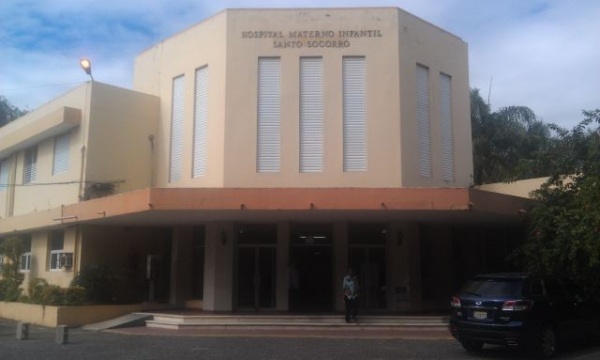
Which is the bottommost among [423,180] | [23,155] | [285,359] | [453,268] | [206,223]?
[285,359]

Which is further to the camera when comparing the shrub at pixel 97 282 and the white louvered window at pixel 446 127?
the white louvered window at pixel 446 127

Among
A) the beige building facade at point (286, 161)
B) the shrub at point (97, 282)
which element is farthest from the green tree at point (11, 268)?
the shrub at point (97, 282)

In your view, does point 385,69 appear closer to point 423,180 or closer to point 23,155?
point 423,180

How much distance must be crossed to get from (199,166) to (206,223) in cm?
205

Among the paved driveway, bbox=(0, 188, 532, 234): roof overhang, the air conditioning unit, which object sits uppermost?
bbox=(0, 188, 532, 234): roof overhang

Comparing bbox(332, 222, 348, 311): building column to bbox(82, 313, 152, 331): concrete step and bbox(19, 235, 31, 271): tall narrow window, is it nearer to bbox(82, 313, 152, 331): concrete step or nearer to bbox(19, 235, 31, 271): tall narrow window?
bbox(82, 313, 152, 331): concrete step

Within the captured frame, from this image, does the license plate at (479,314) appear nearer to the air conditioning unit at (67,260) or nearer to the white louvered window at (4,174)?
the air conditioning unit at (67,260)

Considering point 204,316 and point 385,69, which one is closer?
point 204,316

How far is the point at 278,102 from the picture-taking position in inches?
812

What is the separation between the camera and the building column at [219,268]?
19.9 m

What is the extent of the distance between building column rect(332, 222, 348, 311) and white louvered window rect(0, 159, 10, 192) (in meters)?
17.0

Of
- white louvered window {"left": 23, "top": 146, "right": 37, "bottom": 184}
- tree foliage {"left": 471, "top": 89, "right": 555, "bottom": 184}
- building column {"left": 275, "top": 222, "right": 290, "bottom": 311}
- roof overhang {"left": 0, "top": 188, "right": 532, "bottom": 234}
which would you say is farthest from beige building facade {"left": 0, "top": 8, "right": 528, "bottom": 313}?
tree foliage {"left": 471, "top": 89, "right": 555, "bottom": 184}

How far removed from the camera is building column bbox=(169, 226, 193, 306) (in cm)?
2188

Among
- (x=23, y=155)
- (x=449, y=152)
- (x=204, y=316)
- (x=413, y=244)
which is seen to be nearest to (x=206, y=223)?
(x=204, y=316)
